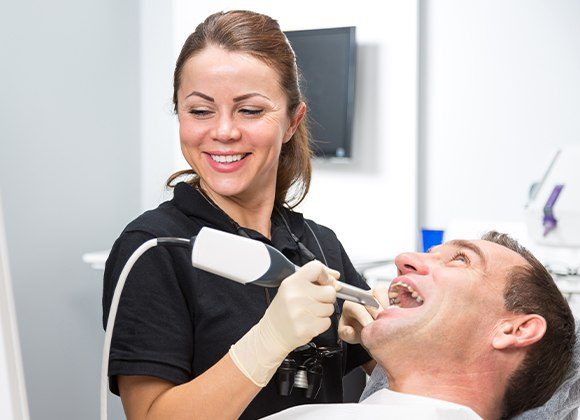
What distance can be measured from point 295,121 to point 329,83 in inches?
60.0

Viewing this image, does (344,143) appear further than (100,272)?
No

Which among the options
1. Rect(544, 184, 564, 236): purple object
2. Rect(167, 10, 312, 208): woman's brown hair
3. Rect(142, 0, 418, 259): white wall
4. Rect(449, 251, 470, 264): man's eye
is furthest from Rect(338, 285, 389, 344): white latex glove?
Rect(142, 0, 418, 259): white wall

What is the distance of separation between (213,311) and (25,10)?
2092 mm

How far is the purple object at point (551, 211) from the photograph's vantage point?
2254 mm

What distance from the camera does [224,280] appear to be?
1265 millimetres

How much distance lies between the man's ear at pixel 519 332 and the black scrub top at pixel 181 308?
29cm

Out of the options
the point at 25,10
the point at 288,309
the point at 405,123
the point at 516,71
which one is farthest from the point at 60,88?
the point at 288,309

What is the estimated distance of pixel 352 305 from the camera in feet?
4.61

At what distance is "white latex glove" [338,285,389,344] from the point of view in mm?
1383

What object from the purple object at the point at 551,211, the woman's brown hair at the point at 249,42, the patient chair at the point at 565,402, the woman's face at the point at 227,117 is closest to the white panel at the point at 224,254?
the woman's face at the point at 227,117

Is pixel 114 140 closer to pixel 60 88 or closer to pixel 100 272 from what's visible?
pixel 60 88

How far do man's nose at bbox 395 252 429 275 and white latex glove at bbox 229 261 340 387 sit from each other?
325mm

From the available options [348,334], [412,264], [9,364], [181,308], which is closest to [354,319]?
[348,334]

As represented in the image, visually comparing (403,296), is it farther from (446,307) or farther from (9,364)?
(9,364)
